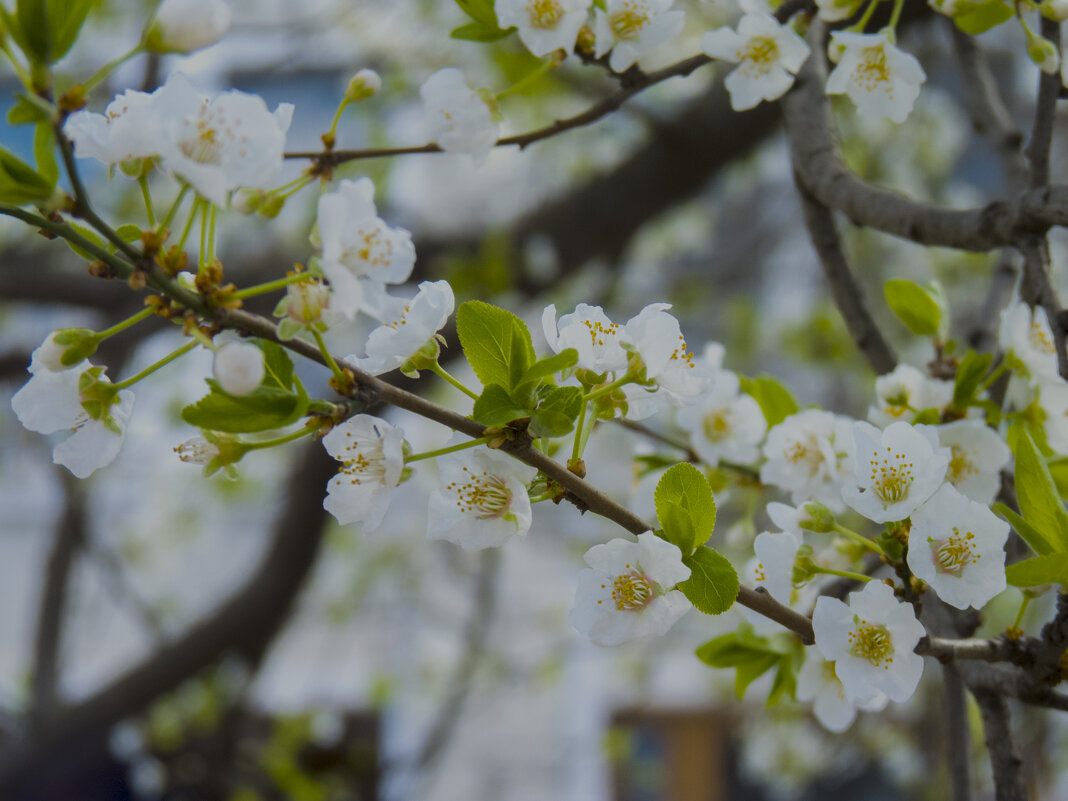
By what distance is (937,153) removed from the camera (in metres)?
2.36

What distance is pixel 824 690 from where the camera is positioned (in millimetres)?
494

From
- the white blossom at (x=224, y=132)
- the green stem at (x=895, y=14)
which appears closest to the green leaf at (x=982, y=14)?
the green stem at (x=895, y=14)

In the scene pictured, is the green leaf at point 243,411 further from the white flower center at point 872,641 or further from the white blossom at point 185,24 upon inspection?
the white flower center at point 872,641

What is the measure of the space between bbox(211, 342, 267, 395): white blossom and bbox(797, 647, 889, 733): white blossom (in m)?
0.33

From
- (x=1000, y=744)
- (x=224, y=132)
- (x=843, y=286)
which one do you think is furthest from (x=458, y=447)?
(x=843, y=286)

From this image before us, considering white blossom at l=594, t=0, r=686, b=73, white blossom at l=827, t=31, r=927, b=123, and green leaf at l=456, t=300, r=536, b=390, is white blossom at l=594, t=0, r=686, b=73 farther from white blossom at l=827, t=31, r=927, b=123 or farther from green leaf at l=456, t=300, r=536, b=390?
green leaf at l=456, t=300, r=536, b=390

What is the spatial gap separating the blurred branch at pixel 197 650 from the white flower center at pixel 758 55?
1.36 meters

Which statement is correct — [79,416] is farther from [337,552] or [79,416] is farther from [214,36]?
[337,552]

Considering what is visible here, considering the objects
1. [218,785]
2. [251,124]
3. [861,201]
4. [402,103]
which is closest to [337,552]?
[218,785]

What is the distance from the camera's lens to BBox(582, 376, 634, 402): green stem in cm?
35

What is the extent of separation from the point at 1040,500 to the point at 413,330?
0.25 meters

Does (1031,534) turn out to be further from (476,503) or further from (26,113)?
(26,113)

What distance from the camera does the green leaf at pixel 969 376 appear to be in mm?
488

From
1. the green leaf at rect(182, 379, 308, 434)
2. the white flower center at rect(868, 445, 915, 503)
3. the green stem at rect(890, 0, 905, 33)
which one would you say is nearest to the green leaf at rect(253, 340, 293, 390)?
the green leaf at rect(182, 379, 308, 434)
